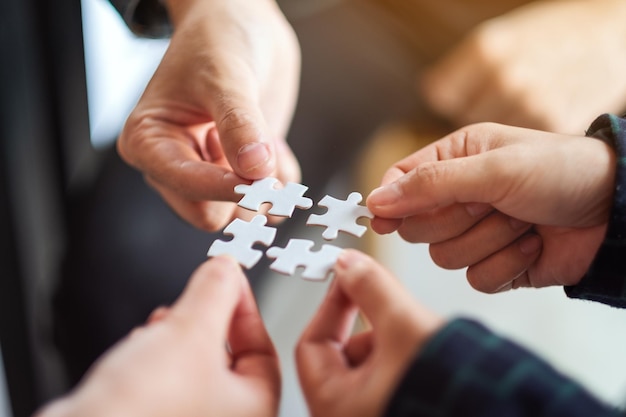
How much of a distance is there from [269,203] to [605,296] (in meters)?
0.40

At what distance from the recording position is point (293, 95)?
1.16 meters

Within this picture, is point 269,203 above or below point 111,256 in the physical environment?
above

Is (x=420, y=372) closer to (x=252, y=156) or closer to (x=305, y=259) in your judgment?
(x=305, y=259)

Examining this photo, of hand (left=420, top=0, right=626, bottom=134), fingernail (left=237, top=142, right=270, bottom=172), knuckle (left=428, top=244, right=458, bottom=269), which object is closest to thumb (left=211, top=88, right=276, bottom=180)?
fingernail (left=237, top=142, right=270, bottom=172)

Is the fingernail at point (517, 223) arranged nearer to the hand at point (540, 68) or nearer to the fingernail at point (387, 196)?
the fingernail at point (387, 196)

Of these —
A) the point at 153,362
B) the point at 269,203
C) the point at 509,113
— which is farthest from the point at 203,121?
the point at 509,113

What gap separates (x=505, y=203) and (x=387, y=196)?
134 millimetres

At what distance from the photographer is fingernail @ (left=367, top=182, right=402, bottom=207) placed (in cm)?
69

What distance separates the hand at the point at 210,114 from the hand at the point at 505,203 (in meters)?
0.18

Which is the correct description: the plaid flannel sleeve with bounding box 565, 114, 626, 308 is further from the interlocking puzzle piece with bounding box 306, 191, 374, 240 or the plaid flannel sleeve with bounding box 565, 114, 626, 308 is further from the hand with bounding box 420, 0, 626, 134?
the hand with bounding box 420, 0, 626, 134

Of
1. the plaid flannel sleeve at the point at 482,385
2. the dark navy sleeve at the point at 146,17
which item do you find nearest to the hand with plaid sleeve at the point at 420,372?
the plaid flannel sleeve at the point at 482,385

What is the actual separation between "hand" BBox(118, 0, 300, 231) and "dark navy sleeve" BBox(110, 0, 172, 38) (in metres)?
0.04

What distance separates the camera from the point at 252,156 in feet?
2.39

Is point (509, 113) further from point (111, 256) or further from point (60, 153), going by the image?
point (60, 153)
